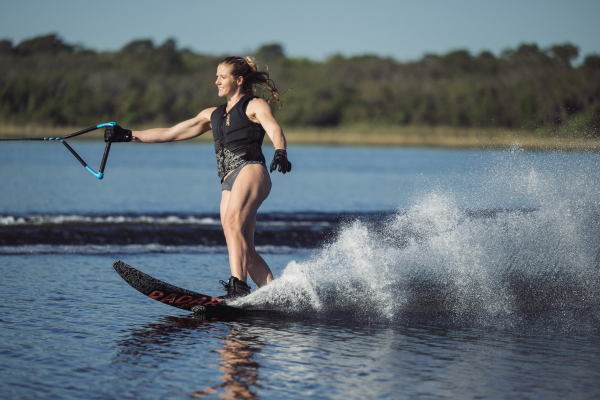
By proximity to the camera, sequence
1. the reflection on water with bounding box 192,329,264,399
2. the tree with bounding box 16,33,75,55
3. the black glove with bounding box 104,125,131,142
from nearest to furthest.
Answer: the reflection on water with bounding box 192,329,264,399, the black glove with bounding box 104,125,131,142, the tree with bounding box 16,33,75,55

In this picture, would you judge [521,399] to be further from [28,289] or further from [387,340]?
[28,289]

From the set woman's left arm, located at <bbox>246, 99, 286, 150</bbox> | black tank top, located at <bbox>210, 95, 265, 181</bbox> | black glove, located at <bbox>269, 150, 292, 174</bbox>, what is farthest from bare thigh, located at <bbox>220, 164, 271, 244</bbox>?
black glove, located at <bbox>269, 150, 292, 174</bbox>

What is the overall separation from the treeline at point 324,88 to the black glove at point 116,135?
43.1 m

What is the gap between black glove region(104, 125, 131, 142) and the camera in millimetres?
5180

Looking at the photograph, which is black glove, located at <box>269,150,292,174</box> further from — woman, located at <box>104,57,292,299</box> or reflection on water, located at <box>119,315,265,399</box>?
reflection on water, located at <box>119,315,265,399</box>

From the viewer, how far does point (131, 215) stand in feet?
41.4

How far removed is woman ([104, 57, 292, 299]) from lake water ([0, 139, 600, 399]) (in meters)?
0.35

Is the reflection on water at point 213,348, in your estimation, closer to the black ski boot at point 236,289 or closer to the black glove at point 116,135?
the black ski boot at point 236,289

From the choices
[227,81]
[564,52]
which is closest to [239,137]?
[227,81]

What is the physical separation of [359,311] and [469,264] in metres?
1.18

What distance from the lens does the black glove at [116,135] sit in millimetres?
5180

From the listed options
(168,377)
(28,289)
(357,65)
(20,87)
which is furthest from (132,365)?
(357,65)

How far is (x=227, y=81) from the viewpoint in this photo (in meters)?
5.16

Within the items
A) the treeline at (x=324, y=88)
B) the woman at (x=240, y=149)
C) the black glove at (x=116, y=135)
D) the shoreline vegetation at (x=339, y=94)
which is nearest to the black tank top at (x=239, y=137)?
the woman at (x=240, y=149)
